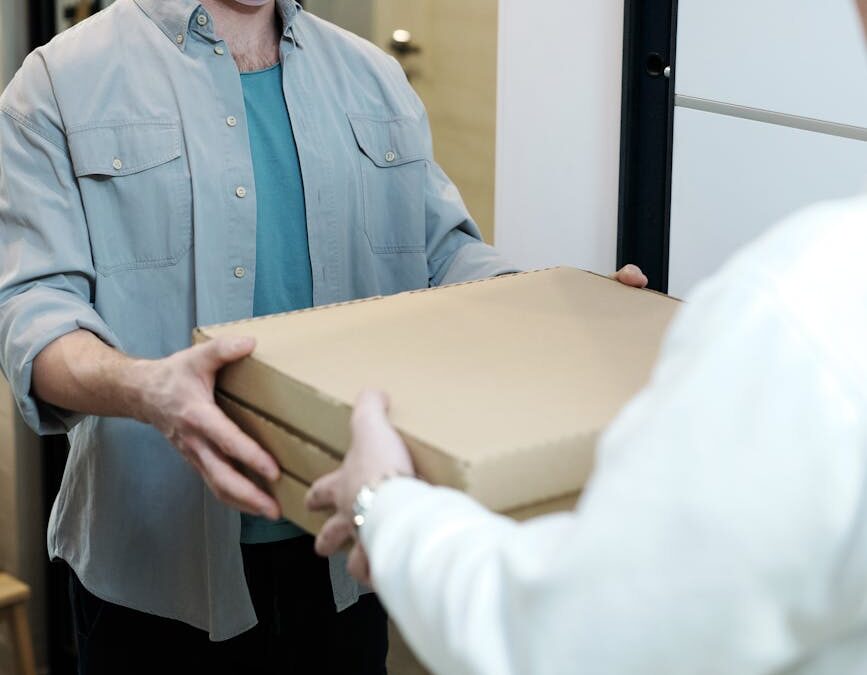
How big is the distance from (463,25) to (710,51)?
67 centimetres

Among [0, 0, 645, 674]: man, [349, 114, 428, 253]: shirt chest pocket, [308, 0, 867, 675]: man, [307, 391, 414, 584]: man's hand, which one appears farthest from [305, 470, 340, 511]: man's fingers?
[349, 114, 428, 253]: shirt chest pocket

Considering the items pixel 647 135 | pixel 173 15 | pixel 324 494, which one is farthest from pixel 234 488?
pixel 647 135

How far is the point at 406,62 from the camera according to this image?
2734 mm

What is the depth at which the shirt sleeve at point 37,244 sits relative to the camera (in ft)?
4.21

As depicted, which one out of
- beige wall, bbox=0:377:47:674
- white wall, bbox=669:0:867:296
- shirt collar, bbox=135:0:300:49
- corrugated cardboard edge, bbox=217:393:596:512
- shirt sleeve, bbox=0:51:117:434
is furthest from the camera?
beige wall, bbox=0:377:47:674

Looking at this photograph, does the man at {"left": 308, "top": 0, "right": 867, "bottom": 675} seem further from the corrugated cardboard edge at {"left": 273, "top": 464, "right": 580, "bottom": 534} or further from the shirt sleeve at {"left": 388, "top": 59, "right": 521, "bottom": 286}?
the shirt sleeve at {"left": 388, "top": 59, "right": 521, "bottom": 286}

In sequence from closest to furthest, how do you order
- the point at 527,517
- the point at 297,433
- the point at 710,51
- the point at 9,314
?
the point at 527,517, the point at 297,433, the point at 9,314, the point at 710,51

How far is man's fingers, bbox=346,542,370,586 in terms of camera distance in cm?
83

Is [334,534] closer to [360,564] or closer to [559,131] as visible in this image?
[360,564]

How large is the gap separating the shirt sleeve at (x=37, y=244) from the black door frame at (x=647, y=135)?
1190 mm

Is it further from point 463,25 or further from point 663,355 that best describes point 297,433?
point 463,25

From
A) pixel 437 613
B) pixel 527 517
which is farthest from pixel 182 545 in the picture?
pixel 437 613

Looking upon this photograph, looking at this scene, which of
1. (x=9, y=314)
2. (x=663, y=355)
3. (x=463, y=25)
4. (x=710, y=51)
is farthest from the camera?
(x=463, y=25)

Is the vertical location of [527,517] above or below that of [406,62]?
below
